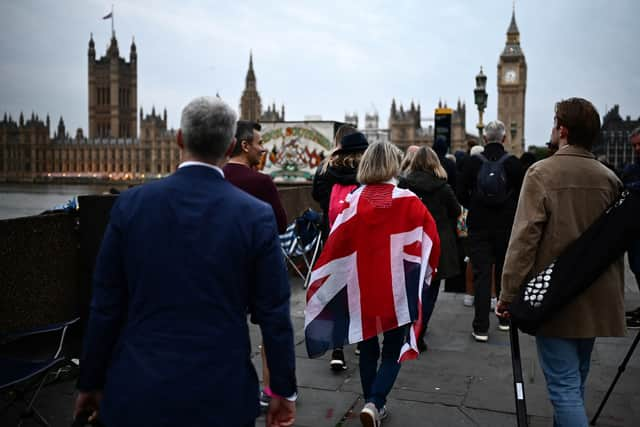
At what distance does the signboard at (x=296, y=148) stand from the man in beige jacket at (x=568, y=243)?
14.8 meters

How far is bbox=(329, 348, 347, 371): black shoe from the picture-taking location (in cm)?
492

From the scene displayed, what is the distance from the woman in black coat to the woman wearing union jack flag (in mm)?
1572

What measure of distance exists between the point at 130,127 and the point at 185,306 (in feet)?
444

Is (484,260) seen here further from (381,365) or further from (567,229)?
(567,229)

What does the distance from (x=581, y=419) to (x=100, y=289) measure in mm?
2367

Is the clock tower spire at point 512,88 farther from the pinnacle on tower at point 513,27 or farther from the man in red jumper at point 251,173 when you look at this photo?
the man in red jumper at point 251,173

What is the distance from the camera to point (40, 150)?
10456cm

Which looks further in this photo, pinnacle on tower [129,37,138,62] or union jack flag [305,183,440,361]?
pinnacle on tower [129,37,138,62]

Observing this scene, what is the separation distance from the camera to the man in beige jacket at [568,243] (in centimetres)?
294

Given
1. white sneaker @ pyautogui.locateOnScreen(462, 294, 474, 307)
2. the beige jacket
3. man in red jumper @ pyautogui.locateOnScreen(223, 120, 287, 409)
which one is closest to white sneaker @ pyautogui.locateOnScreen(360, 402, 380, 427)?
man in red jumper @ pyautogui.locateOnScreen(223, 120, 287, 409)

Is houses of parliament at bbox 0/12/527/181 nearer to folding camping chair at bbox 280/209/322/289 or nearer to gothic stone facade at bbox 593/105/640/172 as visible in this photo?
gothic stone facade at bbox 593/105/640/172

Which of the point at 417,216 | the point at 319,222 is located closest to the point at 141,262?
the point at 417,216

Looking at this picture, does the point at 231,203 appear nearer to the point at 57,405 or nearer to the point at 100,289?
the point at 100,289

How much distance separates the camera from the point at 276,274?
210 cm
